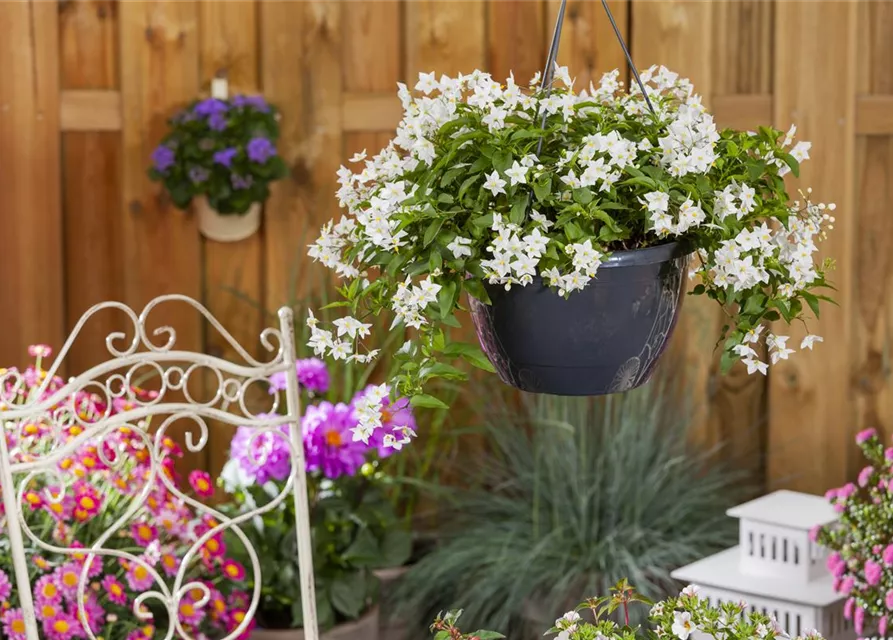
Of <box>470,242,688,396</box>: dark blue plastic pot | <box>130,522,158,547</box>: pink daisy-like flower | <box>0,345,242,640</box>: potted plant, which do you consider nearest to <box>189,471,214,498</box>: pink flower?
<box>0,345,242,640</box>: potted plant

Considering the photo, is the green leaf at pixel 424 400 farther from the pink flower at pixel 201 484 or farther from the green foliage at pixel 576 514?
the green foliage at pixel 576 514

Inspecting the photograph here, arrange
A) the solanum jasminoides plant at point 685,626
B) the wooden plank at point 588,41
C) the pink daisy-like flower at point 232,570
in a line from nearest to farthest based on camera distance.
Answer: the solanum jasminoides plant at point 685,626 < the pink daisy-like flower at point 232,570 < the wooden plank at point 588,41

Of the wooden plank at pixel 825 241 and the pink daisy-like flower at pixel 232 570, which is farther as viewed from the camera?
the wooden plank at pixel 825 241

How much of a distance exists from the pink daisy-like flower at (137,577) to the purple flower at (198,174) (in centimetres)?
103

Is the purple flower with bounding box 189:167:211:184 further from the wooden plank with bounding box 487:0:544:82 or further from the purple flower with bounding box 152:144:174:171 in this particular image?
the wooden plank with bounding box 487:0:544:82

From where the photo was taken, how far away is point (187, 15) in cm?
297

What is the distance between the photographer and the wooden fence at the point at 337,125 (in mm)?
2859

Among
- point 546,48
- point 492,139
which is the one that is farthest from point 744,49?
point 492,139

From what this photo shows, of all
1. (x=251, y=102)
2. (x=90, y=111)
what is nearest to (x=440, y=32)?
(x=251, y=102)

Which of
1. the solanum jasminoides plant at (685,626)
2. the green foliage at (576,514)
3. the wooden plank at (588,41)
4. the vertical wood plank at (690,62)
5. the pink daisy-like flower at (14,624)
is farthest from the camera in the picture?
the wooden plank at (588,41)

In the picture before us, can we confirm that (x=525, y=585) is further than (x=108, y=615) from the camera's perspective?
Yes

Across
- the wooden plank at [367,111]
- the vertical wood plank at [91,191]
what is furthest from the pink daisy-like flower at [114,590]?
the wooden plank at [367,111]

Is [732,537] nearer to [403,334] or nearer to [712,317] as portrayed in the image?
[712,317]

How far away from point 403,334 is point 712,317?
28.8 inches
